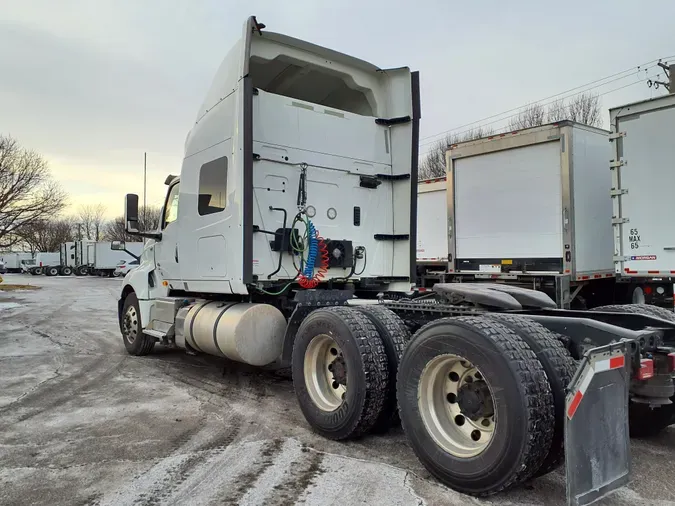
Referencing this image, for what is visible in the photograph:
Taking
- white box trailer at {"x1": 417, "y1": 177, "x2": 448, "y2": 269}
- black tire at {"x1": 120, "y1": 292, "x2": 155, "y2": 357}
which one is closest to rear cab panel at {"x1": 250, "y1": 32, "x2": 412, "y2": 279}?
black tire at {"x1": 120, "y1": 292, "x2": 155, "y2": 357}

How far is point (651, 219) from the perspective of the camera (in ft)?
27.2

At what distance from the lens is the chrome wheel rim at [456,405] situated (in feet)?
11.1

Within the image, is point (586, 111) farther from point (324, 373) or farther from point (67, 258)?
point (67, 258)

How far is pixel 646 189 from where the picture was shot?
328 inches

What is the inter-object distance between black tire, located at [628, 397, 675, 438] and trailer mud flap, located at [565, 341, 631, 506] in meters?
1.38

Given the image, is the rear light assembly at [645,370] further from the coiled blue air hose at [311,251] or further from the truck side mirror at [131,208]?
the truck side mirror at [131,208]

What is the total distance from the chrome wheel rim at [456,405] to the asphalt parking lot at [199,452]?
12.5 inches

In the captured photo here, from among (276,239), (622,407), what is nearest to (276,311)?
(276,239)

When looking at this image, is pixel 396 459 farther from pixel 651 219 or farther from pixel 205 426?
pixel 651 219

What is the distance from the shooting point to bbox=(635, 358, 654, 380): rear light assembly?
313 centimetres

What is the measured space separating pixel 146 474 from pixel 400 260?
4261 mm

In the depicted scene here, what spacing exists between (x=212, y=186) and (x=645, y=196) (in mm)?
6672

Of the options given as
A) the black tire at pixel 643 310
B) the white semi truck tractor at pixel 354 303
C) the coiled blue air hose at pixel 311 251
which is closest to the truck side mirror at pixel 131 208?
the white semi truck tractor at pixel 354 303

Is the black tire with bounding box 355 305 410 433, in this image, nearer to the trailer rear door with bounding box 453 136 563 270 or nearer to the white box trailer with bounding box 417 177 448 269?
the trailer rear door with bounding box 453 136 563 270
